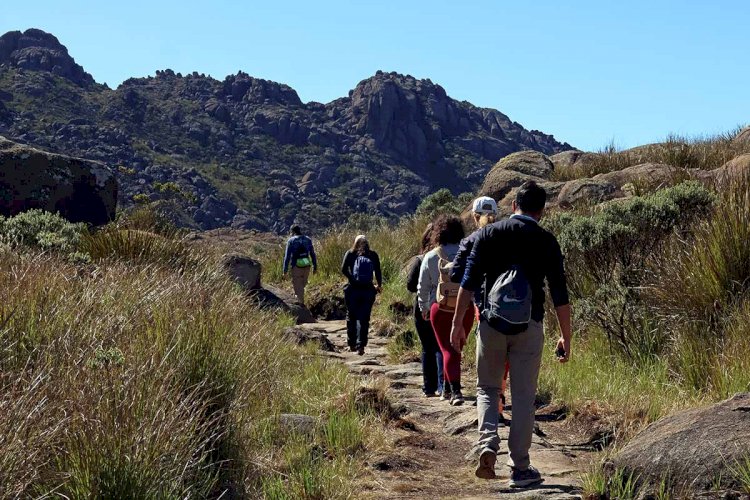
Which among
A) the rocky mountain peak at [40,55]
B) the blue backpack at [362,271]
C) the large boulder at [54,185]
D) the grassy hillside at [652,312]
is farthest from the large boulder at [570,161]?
the rocky mountain peak at [40,55]

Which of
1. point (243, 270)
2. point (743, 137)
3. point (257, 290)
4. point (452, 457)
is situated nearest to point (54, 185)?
point (243, 270)

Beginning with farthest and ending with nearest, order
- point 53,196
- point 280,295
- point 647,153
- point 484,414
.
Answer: point 647,153 < point 280,295 < point 53,196 < point 484,414

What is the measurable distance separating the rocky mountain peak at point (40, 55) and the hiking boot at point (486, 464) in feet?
388

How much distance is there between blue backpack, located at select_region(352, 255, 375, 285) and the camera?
11.6 m

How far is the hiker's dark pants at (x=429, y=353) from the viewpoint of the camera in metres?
8.43

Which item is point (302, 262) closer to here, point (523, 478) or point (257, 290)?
point (257, 290)

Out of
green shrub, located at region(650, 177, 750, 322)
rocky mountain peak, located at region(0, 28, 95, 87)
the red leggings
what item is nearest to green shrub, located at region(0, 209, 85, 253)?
the red leggings

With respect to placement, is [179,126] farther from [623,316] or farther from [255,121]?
[623,316]

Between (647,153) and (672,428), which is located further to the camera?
(647,153)

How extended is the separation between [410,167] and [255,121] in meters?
25.2

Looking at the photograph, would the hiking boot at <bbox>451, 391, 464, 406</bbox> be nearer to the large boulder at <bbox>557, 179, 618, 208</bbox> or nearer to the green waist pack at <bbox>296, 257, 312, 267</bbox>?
the large boulder at <bbox>557, 179, 618, 208</bbox>

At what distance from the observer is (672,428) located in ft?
15.3

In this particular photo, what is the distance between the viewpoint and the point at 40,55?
118188 mm

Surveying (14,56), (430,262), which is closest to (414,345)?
(430,262)
